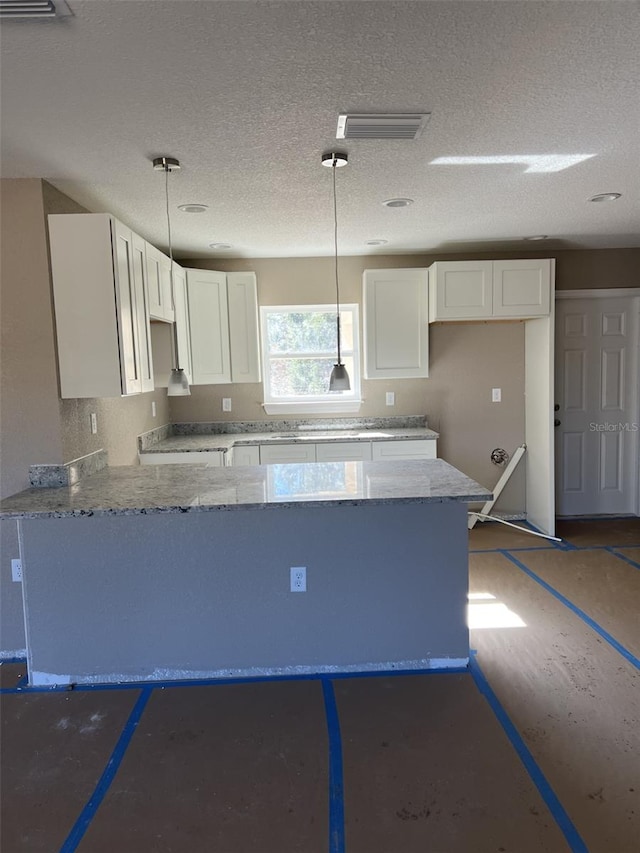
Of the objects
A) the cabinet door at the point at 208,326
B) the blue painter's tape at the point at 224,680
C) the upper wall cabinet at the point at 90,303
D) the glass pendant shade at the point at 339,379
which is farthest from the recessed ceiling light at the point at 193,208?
the blue painter's tape at the point at 224,680

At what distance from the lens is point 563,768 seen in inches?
74.5

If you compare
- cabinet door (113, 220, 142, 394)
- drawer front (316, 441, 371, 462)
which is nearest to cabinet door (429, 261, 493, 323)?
drawer front (316, 441, 371, 462)

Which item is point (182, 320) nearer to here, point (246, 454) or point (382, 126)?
point (246, 454)

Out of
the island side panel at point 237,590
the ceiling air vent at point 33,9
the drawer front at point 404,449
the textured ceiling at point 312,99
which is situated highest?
the textured ceiling at point 312,99

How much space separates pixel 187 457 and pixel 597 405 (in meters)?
3.65

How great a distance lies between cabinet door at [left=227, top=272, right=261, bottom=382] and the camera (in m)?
4.30

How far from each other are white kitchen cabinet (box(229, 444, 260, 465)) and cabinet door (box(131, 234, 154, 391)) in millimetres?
1193

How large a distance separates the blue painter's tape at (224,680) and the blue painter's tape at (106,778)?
0.29 feet

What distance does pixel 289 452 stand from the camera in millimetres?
4273

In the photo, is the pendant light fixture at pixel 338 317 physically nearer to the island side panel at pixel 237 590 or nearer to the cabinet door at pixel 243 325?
the island side panel at pixel 237 590

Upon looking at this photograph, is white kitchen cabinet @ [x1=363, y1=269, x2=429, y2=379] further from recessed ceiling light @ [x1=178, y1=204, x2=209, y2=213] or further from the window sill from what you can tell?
recessed ceiling light @ [x1=178, y1=204, x2=209, y2=213]

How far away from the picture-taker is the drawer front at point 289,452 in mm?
4266

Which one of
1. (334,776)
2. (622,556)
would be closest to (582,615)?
(622,556)

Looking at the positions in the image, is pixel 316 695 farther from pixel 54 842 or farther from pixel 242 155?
pixel 242 155
